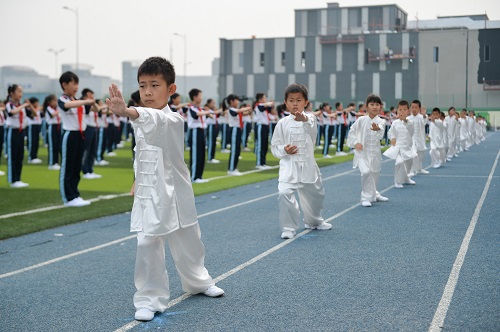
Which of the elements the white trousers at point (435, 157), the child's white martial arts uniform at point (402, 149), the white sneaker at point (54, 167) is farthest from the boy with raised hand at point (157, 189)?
the white trousers at point (435, 157)

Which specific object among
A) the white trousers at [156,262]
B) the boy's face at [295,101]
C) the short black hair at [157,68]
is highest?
the short black hair at [157,68]

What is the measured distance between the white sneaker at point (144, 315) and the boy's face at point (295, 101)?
14.2 feet

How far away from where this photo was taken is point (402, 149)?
16.5 m

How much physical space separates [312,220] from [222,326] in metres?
4.55

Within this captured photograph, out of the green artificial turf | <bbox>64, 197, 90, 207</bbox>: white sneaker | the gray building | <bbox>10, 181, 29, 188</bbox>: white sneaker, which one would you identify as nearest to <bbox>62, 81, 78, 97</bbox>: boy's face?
<bbox>64, 197, 90, 207</bbox>: white sneaker

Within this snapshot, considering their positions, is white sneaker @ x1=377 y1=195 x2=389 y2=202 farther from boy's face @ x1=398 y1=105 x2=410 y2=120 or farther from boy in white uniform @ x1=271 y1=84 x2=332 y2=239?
boy's face @ x1=398 y1=105 x2=410 y2=120

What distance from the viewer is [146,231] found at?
5.26m

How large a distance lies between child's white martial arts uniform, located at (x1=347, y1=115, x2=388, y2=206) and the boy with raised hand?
730 centimetres

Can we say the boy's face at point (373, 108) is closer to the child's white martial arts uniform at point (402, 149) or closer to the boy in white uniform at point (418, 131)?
the child's white martial arts uniform at point (402, 149)

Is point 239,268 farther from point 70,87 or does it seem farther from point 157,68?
point 70,87

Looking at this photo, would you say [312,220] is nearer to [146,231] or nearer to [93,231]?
[93,231]

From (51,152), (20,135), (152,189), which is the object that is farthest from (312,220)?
(51,152)

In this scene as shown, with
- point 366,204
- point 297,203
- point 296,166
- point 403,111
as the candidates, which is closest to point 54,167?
point 403,111

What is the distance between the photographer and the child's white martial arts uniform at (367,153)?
12.5 m
